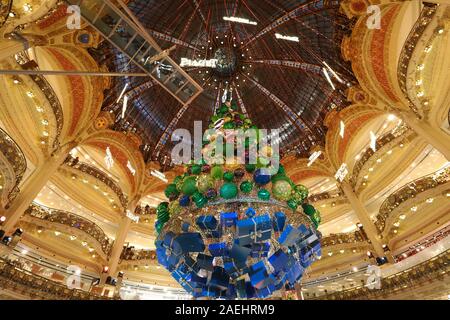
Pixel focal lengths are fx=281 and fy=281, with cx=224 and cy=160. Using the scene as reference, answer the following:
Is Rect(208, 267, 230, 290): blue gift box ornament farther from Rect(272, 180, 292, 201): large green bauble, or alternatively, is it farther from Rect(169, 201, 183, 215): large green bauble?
Rect(272, 180, 292, 201): large green bauble

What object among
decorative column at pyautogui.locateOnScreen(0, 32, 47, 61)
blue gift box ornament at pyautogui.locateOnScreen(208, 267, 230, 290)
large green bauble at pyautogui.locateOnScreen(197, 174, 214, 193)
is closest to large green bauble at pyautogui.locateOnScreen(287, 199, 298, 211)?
large green bauble at pyautogui.locateOnScreen(197, 174, 214, 193)

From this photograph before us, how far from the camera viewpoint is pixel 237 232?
439 centimetres

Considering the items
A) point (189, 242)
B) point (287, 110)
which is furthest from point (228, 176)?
point (287, 110)

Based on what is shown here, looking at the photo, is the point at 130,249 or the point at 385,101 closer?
the point at 385,101

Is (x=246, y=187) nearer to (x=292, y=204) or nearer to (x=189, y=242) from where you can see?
(x=292, y=204)

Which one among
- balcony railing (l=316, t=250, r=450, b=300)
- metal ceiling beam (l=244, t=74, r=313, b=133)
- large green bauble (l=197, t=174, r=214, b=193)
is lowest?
large green bauble (l=197, t=174, r=214, b=193)

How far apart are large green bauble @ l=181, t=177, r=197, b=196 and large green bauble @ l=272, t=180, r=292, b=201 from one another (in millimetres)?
1485

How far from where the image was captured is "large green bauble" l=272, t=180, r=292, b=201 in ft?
16.6

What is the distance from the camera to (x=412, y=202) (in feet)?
42.3

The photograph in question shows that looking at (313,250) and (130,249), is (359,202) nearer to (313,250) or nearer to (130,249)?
(313,250)

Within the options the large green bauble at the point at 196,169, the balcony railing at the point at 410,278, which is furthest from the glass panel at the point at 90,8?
the balcony railing at the point at 410,278

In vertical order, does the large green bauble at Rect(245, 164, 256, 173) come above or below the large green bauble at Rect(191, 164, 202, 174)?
below
